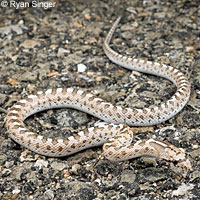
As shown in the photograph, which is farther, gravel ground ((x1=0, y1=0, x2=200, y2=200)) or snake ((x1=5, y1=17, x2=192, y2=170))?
snake ((x1=5, y1=17, x2=192, y2=170))

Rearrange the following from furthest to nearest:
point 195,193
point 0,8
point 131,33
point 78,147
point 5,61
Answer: point 0,8 < point 131,33 < point 5,61 < point 78,147 < point 195,193

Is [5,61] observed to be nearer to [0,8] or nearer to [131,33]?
[0,8]

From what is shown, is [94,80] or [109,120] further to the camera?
[94,80]

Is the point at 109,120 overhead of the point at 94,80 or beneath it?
beneath

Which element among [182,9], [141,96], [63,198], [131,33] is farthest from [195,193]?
[182,9]
